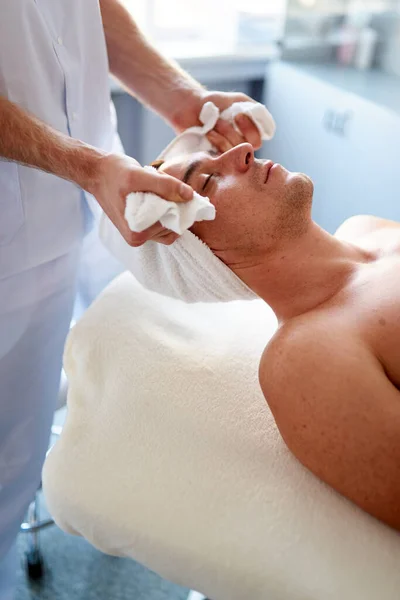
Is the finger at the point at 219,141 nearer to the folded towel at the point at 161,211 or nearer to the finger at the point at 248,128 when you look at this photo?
the finger at the point at 248,128

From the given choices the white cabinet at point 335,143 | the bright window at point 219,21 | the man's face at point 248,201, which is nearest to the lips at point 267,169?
the man's face at point 248,201

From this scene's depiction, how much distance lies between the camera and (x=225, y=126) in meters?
1.45

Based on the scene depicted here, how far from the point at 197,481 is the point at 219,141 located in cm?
80

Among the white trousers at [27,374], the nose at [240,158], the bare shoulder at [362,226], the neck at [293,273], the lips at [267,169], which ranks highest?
the nose at [240,158]

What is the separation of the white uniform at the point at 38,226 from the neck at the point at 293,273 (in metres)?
0.39

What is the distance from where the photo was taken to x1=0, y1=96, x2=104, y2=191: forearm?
41.9 inches

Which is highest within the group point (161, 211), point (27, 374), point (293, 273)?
point (161, 211)

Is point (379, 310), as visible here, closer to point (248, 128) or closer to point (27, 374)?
point (248, 128)

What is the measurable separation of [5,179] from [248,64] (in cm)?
141

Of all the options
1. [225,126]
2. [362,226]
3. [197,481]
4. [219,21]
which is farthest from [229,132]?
[219,21]

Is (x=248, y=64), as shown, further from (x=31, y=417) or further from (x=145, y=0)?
(x=31, y=417)

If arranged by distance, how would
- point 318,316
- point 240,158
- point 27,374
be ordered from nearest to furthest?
point 318,316 < point 240,158 < point 27,374

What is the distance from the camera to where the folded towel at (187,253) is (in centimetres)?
97

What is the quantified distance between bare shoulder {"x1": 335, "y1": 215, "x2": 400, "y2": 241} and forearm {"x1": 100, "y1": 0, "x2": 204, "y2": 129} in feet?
1.59
